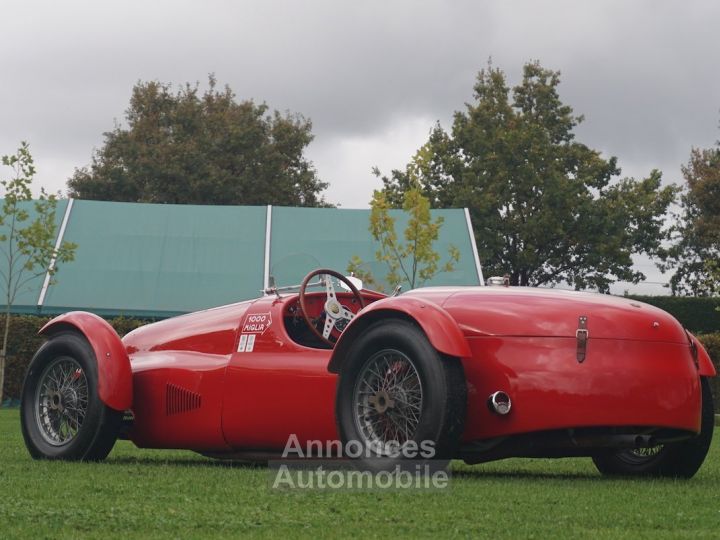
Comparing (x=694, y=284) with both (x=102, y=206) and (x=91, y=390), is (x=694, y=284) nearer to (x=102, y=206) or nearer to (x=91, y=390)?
(x=102, y=206)

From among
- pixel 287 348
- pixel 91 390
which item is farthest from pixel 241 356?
pixel 91 390

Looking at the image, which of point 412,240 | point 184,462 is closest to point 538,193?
point 412,240

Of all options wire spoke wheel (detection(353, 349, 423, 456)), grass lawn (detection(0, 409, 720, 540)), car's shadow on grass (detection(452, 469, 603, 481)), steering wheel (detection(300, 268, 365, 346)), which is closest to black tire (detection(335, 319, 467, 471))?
wire spoke wheel (detection(353, 349, 423, 456))

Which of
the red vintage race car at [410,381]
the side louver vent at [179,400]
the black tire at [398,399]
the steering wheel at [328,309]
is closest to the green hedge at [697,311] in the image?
the steering wheel at [328,309]

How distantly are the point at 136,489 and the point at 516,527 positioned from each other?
2112 millimetres

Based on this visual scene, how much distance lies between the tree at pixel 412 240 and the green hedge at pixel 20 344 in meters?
4.97

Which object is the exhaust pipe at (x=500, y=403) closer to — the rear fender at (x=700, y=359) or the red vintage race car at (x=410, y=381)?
the red vintage race car at (x=410, y=381)

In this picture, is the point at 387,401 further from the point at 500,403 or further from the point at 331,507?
the point at 331,507

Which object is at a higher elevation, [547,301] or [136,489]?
[547,301]

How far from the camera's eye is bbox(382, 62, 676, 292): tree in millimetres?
→ 50969

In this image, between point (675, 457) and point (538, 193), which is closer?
point (675, 457)

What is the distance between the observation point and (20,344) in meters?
25.0

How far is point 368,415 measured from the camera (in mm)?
7016

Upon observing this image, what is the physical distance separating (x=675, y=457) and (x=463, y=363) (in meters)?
1.72
